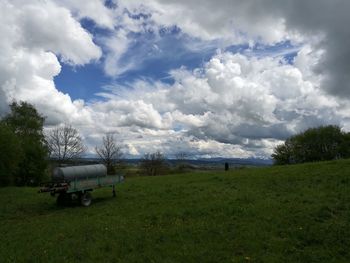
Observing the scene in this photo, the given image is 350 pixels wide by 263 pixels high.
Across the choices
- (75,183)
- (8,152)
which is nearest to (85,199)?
(75,183)

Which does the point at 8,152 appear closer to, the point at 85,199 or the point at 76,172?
the point at 76,172

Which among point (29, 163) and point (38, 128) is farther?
point (38, 128)

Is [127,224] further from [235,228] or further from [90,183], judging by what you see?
[90,183]

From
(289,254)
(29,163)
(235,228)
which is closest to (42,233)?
(235,228)

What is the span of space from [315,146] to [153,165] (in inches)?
1534

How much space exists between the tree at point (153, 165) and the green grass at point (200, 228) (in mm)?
63277

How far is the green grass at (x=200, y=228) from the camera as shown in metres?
12.3

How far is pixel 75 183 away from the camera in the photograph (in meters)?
25.2

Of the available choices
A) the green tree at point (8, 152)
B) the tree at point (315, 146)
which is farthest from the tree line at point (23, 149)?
the tree at point (315, 146)

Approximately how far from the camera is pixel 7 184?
46688mm

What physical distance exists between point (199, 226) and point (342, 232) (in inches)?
208

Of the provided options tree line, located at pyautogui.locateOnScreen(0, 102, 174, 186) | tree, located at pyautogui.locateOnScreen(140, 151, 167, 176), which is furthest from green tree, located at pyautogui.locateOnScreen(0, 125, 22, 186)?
tree, located at pyautogui.locateOnScreen(140, 151, 167, 176)

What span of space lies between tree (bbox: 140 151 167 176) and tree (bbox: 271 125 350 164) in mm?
27782

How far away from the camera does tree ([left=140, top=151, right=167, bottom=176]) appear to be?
88812 mm
